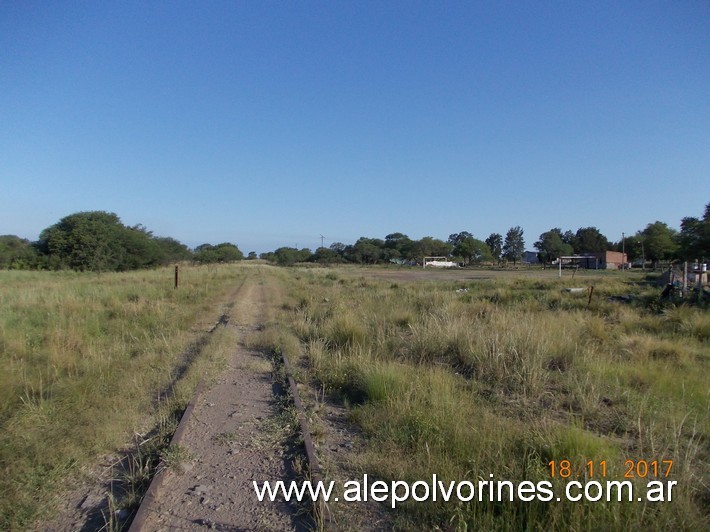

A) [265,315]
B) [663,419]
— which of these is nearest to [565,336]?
[663,419]

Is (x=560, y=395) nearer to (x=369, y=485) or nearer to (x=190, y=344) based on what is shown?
(x=369, y=485)

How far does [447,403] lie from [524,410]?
1105 millimetres

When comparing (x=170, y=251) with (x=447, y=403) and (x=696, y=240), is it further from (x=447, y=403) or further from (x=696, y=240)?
(x=447, y=403)

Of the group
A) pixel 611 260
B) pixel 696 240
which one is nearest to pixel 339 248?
pixel 611 260

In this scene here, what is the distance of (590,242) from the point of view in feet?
445

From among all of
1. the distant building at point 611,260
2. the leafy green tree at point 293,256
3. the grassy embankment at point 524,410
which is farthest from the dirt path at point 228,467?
the leafy green tree at point 293,256

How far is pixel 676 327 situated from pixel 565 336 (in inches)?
237

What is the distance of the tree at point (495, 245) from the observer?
153 meters

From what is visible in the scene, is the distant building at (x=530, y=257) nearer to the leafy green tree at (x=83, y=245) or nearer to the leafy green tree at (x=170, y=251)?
the leafy green tree at (x=170, y=251)

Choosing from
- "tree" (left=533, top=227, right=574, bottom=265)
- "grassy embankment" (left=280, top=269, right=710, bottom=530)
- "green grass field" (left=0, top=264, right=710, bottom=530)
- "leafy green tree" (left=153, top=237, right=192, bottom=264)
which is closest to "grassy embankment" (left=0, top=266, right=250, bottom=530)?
"green grass field" (left=0, top=264, right=710, bottom=530)

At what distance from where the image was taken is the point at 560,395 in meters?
6.59

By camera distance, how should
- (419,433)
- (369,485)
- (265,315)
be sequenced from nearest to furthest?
(369,485) → (419,433) → (265,315)

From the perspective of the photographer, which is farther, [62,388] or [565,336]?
[565,336]

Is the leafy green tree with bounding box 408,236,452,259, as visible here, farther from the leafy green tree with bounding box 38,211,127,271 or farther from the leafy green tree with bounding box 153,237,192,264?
the leafy green tree with bounding box 38,211,127,271
